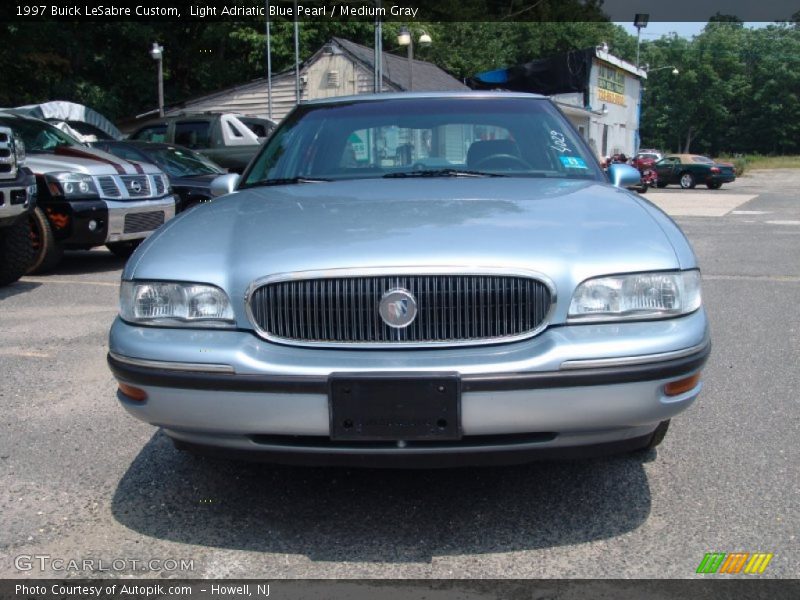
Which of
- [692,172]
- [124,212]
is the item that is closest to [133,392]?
[124,212]

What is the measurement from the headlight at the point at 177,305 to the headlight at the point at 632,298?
1.11 m

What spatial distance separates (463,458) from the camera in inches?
101

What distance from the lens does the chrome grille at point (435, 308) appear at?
8.50 feet

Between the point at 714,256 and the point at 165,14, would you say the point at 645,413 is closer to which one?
the point at 714,256

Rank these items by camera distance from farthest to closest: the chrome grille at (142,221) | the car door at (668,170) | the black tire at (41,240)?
1. the car door at (668,170)
2. the chrome grille at (142,221)
3. the black tire at (41,240)

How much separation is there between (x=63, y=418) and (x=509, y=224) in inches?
95.2

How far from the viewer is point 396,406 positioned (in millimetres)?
2459

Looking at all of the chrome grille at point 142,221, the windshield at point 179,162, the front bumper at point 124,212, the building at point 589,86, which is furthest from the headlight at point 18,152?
the building at point 589,86

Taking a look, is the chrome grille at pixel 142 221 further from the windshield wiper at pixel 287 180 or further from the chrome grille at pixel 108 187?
the windshield wiper at pixel 287 180

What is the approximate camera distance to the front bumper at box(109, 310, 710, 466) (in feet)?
8.11

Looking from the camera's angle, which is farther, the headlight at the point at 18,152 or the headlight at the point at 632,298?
the headlight at the point at 18,152

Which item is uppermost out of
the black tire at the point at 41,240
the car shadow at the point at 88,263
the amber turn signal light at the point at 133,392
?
the amber turn signal light at the point at 133,392

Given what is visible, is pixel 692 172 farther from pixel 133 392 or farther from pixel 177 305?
pixel 133 392

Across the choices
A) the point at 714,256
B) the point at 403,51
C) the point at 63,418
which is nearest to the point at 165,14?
the point at 403,51
